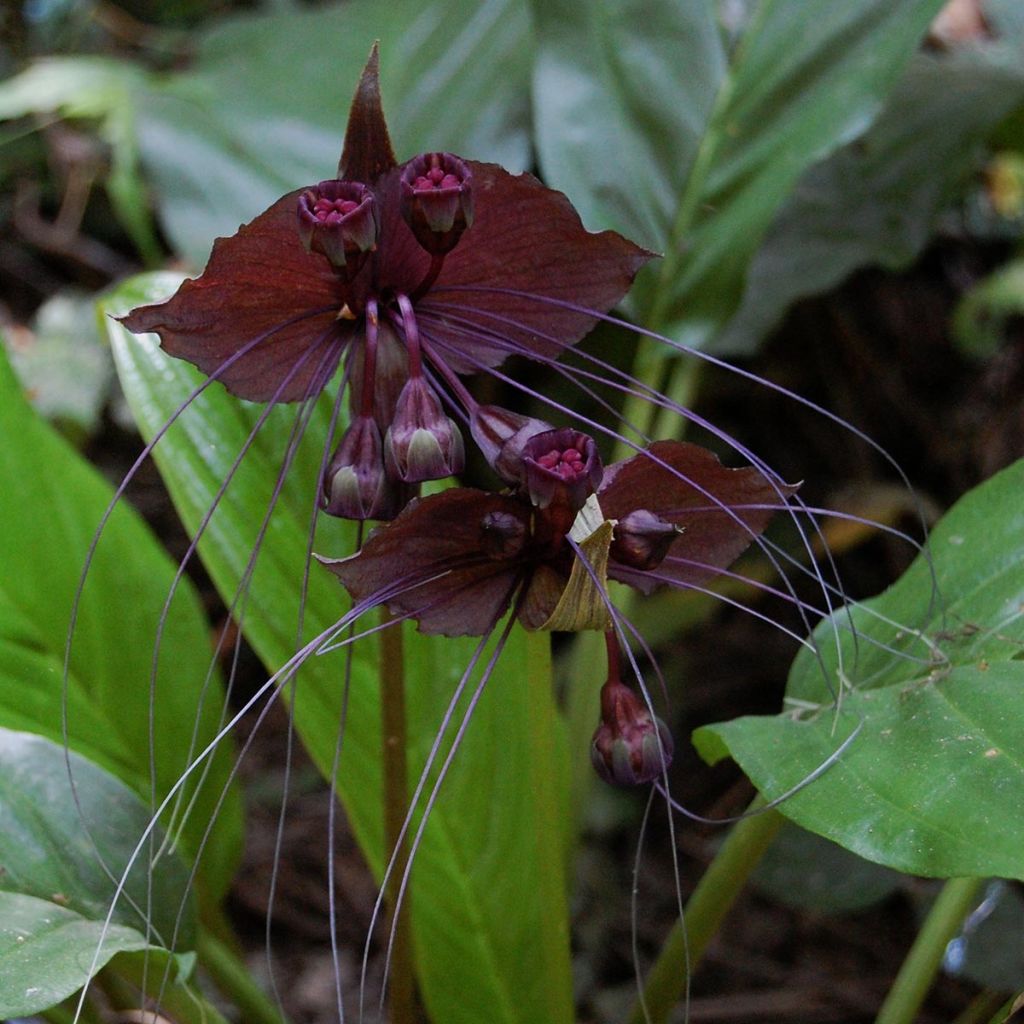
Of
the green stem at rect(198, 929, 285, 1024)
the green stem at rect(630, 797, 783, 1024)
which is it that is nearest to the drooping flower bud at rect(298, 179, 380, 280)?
the green stem at rect(630, 797, 783, 1024)

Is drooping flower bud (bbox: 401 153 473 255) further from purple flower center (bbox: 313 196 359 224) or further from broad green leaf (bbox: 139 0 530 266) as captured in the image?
broad green leaf (bbox: 139 0 530 266)

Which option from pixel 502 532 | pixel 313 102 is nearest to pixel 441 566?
pixel 502 532

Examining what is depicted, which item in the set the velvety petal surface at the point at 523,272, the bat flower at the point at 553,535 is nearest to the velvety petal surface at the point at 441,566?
the bat flower at the point at 553,535

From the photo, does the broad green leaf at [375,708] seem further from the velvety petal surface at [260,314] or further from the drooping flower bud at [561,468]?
the drooping flower bud at [561,468]

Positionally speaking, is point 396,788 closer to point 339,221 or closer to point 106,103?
point 339,221

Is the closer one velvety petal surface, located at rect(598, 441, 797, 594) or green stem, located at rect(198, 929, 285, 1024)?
velvety petal surface, located at rect(598, 441, 797, 594)

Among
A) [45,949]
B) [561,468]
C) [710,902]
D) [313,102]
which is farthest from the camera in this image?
[313,102]

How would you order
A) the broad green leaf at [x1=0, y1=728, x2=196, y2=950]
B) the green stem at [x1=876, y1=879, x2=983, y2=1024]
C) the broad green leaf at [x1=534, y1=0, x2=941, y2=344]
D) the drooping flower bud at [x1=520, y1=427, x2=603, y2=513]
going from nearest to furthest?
the drooping flower bud at [x1=520, y1=427, x2=603, y2=513] → the broad green leaf at [x1=0, y1=728, x2=196, y2=950] → the green stem at [x1=876, y1=879, x2=983, y2=1024] → the broad green leaf at [x1=534, y1=0, x2=941, y2=344]

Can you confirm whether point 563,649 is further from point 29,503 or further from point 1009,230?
point 1009,230
